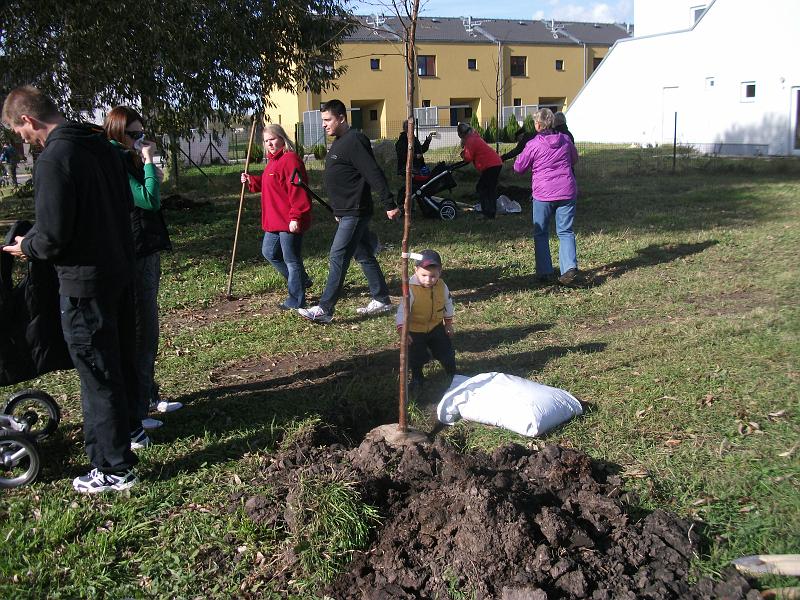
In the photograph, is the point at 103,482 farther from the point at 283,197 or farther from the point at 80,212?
the point at 283,197

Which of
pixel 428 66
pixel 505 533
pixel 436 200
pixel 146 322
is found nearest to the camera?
pixel 505 533

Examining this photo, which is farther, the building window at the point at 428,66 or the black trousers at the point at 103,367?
the building window at the point at 428,66

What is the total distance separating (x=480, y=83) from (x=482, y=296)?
4723 cm

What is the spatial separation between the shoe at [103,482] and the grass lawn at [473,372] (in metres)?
0.08

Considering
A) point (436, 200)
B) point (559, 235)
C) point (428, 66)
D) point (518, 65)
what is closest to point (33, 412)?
point (559, 235)

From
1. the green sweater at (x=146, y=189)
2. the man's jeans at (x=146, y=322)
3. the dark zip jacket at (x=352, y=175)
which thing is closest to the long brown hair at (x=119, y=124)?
the green sweater at (x=146, y=189)

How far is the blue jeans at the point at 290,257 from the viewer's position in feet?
23.9

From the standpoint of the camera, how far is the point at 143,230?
459 cm

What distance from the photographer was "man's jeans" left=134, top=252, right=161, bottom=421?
4648mm

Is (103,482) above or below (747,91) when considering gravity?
below

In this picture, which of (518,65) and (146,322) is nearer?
(146,322)

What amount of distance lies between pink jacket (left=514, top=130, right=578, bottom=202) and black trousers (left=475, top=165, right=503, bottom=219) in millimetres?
4736

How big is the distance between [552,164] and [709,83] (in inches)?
1040

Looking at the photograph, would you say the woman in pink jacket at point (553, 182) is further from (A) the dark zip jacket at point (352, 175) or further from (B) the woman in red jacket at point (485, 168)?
(B) the woman in red jacket at point (485, 168)
